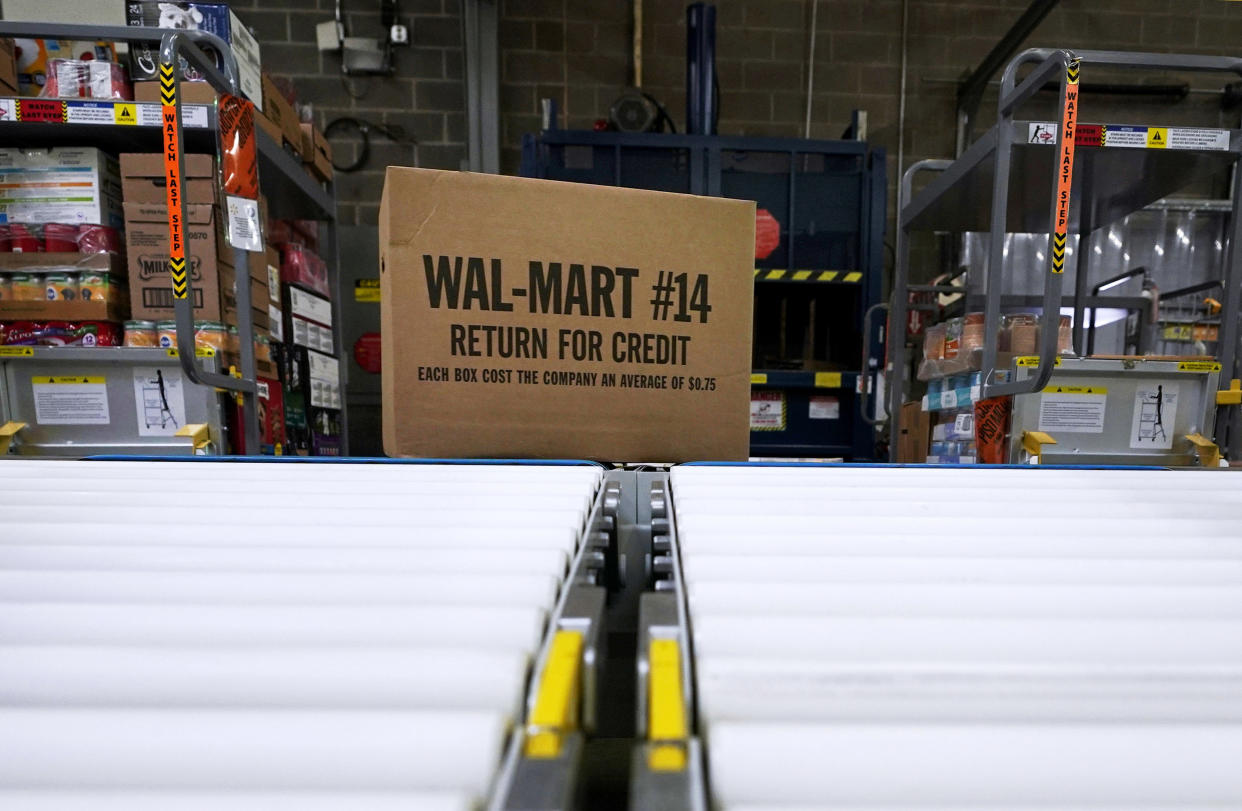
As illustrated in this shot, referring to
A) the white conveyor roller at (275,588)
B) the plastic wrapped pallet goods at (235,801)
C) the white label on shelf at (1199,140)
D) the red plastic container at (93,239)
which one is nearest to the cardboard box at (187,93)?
the red plastic container at (93,239)

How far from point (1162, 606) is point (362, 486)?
719mm

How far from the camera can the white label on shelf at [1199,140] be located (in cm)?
140

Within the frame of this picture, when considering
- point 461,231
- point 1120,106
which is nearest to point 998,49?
point 1120,106

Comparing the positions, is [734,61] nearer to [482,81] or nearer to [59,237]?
[482,81]

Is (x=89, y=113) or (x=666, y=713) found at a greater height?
(x=89, y=113)

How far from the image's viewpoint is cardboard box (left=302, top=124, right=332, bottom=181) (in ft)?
7.14

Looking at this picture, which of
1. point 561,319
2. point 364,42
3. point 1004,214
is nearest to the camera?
point 561,319

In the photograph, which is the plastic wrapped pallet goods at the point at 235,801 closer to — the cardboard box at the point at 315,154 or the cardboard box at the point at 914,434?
the cardboard box at the point at 914,434

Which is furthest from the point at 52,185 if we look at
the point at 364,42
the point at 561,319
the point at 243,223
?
the point at 364,42

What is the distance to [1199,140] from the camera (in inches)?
55.1

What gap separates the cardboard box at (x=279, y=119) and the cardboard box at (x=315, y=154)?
0.04 metres

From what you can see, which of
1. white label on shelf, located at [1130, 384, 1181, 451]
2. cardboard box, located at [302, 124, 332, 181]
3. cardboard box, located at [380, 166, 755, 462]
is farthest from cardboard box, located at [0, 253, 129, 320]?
white label on shelf, located at [1130, 384, 1181, 451]

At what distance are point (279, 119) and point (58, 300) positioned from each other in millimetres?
911

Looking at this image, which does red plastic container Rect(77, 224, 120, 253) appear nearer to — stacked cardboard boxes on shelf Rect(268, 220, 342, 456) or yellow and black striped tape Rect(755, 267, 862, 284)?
stacked cardboard boxes on shelf Rect(268, 220, 342, 456)
